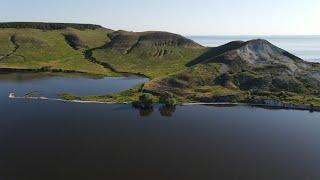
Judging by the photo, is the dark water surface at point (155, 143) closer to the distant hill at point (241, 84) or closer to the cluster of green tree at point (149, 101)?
the cluster of green tree at point (149, 101)

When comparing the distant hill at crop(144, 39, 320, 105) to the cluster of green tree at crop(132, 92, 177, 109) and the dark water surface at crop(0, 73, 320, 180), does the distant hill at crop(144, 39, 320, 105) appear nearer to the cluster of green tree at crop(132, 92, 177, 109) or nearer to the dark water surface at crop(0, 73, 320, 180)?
the cluster of green tree at crop(132, 92, 177, 109)

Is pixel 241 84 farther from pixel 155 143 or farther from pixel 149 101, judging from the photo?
pixel 155 143

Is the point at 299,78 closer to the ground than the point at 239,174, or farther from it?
farther from it

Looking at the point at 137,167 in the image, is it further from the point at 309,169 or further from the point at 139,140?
the point at 309,169

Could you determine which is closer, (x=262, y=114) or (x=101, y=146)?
(x=101, y=146)

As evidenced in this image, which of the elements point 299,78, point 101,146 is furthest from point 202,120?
point 299,78

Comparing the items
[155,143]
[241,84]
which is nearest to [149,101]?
[155,143]

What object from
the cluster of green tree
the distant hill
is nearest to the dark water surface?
the cluster of green tree

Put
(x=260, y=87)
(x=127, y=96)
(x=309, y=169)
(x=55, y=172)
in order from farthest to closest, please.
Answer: (x=260, y=87)
(x=127, y=96)
(x=309, y=169)
(x=55, y=172)

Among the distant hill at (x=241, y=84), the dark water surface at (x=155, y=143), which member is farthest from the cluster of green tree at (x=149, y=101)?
the distant hill at (x=241, y=84)
